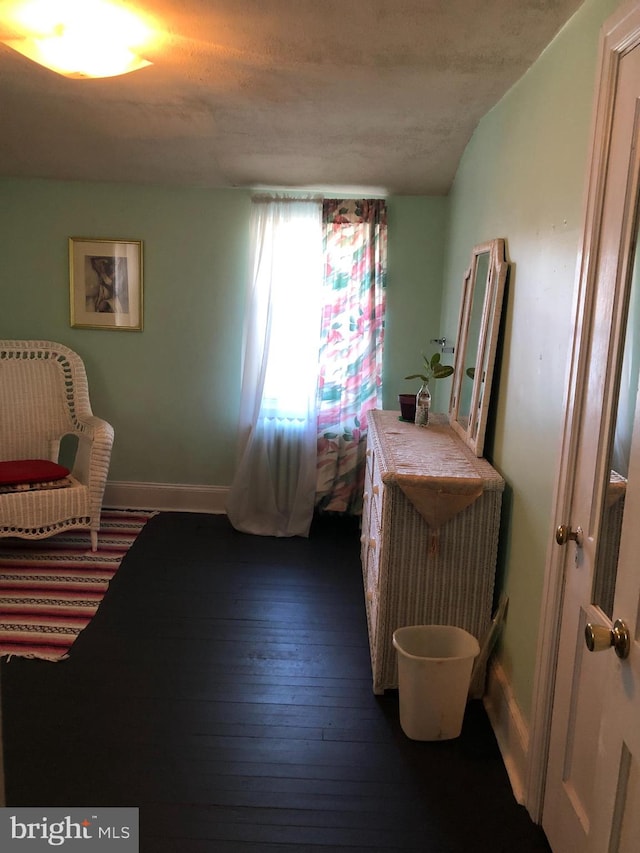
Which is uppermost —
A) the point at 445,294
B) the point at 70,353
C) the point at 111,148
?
the point at 111,148

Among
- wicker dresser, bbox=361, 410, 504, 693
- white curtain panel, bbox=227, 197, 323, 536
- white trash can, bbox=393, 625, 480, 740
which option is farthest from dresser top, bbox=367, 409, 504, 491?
white curtain panel, bbox=227, 197, 323, 536

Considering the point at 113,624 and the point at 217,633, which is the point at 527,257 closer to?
the point at 217,633

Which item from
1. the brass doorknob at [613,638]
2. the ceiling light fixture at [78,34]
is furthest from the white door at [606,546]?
the ceiling light fixture at [78,34]

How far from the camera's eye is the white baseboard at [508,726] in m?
1.97

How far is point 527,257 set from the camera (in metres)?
2.19

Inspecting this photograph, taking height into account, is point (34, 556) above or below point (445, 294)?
below

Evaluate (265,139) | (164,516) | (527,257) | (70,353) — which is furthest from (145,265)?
(527,257)

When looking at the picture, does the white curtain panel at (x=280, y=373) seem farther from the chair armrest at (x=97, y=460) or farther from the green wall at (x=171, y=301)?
the chair armrest at (x=97, y=460)

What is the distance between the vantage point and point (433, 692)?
218 cm

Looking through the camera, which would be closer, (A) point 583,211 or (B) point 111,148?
(A) point 583,211

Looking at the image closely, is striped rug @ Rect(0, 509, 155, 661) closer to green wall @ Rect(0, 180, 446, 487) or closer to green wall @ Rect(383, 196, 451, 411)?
green wall @ Rect(0, 180, 446, 487)

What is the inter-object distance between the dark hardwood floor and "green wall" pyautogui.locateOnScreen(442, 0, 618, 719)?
40cm

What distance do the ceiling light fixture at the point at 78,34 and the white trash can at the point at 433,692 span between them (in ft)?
7.23

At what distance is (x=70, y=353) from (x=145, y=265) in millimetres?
720
